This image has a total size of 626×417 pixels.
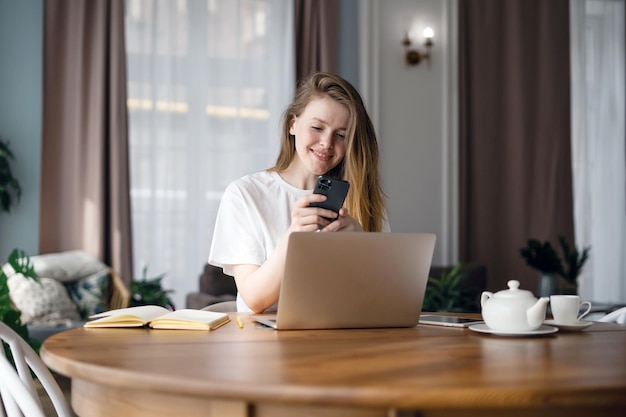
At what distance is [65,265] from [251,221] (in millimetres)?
3044

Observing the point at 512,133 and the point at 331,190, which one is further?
the point at 512,133

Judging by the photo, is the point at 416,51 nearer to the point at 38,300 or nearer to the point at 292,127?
the point at 38,300

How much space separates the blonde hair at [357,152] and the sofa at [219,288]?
225 cm

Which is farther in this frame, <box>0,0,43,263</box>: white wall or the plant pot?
<box>0,0,43,263</box>: white wall

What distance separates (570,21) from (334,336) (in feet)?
18.5

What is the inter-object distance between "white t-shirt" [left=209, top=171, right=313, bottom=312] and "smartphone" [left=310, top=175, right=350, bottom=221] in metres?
0.42

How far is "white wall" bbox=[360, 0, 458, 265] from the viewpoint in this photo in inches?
223

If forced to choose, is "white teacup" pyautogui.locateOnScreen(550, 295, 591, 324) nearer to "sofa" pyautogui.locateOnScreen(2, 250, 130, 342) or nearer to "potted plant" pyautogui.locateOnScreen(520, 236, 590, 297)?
"potted plant" pyautogui.locateOnScreen(520, 236, 590, 297)

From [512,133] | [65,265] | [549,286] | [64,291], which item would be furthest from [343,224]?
[512,133]

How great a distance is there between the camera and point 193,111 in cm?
541

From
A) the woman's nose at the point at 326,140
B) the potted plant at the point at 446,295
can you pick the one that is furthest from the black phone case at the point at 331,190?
the potted plant at the point at 446,295

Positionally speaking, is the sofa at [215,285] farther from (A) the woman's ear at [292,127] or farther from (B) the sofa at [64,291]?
(A) the woman's ear at [292,127]

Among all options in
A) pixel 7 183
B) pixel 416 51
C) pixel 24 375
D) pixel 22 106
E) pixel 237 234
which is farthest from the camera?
pixel 416 51

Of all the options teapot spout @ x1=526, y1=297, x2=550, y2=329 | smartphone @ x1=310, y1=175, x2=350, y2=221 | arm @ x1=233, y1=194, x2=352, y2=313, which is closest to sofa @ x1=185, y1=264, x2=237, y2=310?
arm @ x1=233, y1=194, x2=352, y2=313
